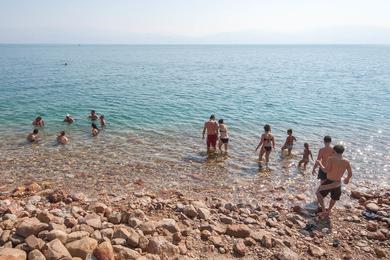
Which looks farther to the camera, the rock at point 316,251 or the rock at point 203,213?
the rock at point 203,213

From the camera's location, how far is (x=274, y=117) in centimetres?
2816

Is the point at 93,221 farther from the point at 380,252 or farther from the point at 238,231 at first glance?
the point at 380,252

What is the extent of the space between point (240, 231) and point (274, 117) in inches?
797

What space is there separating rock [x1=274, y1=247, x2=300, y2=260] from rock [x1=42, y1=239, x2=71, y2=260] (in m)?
4.80

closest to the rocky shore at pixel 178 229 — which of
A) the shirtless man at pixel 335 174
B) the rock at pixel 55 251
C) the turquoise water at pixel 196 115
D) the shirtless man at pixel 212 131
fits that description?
the rock at pixel 55 251

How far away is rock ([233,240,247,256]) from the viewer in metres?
8.24

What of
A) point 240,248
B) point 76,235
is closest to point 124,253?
point 76,235

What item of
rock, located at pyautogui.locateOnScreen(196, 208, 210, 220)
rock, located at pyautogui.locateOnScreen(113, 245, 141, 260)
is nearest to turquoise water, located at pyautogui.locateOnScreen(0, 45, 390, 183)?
→ rock, located at pyautogui.locateOnScreen(196, 208, 210, 220)

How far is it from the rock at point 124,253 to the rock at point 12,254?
1.83m

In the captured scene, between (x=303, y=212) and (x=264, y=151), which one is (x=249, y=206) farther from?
(x=264, y=151)

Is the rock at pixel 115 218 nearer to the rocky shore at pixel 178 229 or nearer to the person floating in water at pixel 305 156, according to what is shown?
the rocky shore at pixel 178 229

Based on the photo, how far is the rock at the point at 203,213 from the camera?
32.5ft

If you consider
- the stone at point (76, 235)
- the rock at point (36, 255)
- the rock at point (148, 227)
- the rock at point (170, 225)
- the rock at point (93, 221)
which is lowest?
the rock at point (170, 225)

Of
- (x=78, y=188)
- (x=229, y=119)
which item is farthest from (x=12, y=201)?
(x=229, y=119)
